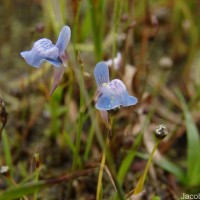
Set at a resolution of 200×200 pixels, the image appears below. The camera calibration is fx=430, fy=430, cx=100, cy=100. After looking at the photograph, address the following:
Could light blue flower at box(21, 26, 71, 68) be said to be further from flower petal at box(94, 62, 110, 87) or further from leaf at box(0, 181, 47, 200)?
leaf at box(0, 181, 47, 200)

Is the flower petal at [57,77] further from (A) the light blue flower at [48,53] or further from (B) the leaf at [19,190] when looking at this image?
(B) the leaf at [19,190]

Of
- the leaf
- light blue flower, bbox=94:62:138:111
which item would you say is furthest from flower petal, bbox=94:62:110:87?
the leaf

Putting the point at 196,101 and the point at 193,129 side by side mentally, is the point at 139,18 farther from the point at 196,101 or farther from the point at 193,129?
the point at 193,129

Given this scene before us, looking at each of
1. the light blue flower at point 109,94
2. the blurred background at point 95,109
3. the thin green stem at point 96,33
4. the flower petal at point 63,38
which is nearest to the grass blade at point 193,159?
the blurred background at point 95,109

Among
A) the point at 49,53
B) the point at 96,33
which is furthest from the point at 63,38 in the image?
the point at 96,33

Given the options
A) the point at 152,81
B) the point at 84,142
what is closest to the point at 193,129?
the point at 84,142

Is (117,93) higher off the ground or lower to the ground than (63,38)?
lower

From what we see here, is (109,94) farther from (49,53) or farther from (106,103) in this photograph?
(49,53)
